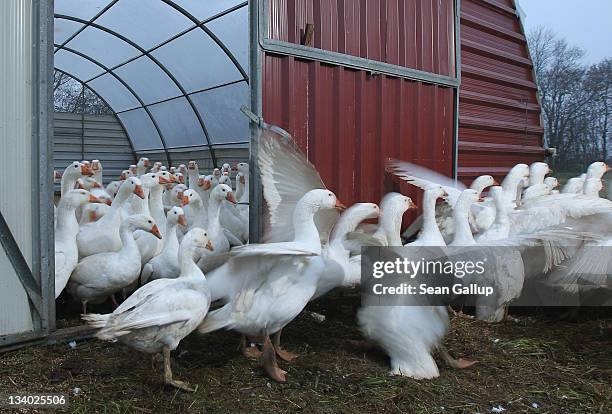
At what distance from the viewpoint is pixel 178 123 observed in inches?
444

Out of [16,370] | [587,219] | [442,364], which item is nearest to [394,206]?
[442,364]

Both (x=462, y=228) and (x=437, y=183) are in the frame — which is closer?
(x=462, y=228)

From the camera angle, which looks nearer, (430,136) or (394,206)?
(394,206)

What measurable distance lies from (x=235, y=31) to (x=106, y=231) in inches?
144

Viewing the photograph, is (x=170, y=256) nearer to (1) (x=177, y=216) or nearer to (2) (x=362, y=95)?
(1) (x=177, y=216)

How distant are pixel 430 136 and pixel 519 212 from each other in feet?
6.38

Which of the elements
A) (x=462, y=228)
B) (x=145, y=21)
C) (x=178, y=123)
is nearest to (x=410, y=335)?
(x=462, y=228)

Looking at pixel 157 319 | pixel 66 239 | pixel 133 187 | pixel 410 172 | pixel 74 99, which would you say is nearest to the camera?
pixel 157 319

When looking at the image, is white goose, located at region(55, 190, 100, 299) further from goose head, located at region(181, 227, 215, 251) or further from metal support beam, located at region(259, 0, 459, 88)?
metal support beam, located at region(259, 0, 459, 88)

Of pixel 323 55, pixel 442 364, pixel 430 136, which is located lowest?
pixel 442 364

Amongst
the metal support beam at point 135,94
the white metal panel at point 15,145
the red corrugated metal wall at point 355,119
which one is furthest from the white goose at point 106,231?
the metal support beam at point 135,94

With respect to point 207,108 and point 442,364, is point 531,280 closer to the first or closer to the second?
point 442,364

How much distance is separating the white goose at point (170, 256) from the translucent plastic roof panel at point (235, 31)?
10.7 ft

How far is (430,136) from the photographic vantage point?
23.0ft
